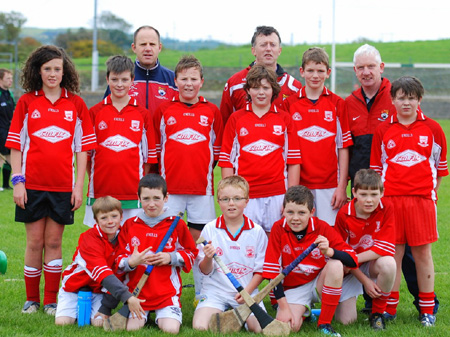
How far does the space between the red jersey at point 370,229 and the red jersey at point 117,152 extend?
1.62 metres

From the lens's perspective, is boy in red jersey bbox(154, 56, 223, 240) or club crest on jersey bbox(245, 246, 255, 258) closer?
club crest on jersey bbox(245, 246, 255, 258)

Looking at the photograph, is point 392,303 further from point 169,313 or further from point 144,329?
point 144,329

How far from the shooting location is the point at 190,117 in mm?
4945

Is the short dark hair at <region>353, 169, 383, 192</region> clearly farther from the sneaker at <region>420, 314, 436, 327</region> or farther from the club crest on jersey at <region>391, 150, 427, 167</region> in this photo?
the sneaker at <region>420, 314, 436, 327</region>

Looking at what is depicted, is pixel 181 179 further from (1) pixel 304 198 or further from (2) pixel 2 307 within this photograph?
(2) pixel 2 307

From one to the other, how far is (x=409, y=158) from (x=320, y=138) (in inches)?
28.0

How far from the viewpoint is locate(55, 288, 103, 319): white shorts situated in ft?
14.3

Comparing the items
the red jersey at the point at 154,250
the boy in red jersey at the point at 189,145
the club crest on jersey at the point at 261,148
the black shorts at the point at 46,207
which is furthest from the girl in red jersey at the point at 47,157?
the club crest on jersey at the point at 261,148

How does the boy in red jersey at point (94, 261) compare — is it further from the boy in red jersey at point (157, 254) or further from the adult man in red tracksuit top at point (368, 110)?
the adult man in red tracksuit top at point (368, 110)

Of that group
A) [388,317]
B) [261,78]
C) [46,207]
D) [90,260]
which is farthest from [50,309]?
[388,317]

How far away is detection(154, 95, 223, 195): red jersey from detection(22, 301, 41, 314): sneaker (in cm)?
134

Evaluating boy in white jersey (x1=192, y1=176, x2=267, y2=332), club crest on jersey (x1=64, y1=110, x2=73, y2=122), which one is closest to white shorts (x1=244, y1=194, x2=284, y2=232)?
boy in white jersey (x1=192, y1=176, x2=267, y2=332)

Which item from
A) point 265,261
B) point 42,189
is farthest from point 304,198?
point 42,189

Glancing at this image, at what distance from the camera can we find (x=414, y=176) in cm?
450
